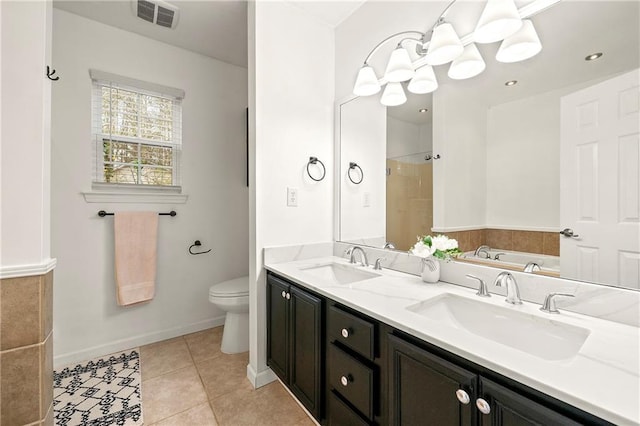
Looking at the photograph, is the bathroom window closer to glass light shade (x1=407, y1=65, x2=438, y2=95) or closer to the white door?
glass light shade (x1=407, y1=65, x2=438, y2=95)

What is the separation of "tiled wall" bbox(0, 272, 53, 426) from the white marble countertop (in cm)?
123

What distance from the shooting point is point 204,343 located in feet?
7.83

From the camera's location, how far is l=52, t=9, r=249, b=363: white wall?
206 cm

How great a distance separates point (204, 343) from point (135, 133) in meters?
1.90

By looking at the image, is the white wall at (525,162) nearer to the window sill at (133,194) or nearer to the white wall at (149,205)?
the white wall at (149,205)

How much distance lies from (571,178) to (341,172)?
1.34 m

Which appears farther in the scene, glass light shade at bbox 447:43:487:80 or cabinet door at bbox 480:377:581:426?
glass light shade at bbox 447:43:487:80

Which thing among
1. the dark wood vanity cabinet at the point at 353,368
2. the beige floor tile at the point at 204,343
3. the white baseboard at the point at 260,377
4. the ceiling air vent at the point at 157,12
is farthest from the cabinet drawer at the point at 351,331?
the ceiling air vent at the point at 157,12

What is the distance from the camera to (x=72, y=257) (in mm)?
2092

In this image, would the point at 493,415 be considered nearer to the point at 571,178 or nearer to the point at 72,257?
the point at 571,178

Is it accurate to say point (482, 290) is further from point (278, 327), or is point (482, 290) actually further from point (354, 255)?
point (278, 327)

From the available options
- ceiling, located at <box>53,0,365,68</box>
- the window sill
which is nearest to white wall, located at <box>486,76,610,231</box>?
ceiling, located at <box>53,0,365,68</box>

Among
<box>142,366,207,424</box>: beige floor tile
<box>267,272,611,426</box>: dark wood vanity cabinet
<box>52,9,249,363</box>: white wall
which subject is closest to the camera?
<box>267,272,611,426</box>: dark wood vanity cabinet

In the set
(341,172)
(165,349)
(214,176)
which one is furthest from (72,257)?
(341,172)
